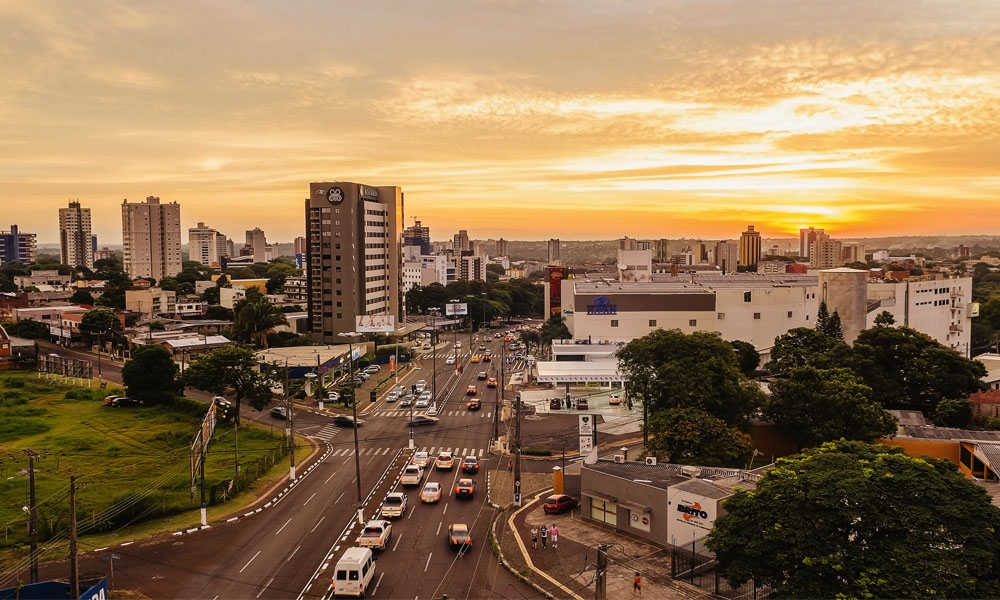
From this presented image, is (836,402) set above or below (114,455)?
above

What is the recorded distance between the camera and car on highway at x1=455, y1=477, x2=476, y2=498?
3591 cm

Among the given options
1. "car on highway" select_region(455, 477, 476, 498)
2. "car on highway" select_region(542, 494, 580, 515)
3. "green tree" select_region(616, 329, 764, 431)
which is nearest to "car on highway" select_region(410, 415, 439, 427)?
"car on highway" select_region(455, 477, 476, 498)

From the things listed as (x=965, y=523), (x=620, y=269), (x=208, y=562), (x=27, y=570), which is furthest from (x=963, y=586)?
(x=620, y=269)

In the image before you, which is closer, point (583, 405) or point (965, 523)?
point (965, 523)

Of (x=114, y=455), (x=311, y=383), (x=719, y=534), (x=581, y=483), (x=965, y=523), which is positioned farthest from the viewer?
(x=311, y=383)

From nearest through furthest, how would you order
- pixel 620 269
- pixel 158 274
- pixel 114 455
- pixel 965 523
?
pixel 965 523 < pixel 114 455 < pixel 620 269 < pixel 158 274

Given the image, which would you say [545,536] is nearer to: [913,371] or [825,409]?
[825,409]

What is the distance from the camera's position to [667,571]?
26469 mm

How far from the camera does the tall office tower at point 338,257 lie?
89.4 m

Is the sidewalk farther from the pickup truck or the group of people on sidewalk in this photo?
the pickup truck

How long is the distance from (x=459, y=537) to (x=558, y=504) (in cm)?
628

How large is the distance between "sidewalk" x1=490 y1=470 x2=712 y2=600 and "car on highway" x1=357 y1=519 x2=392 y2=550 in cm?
461

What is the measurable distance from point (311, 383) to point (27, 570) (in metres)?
39.2

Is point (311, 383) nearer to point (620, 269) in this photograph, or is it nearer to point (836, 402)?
point (836, 402)
